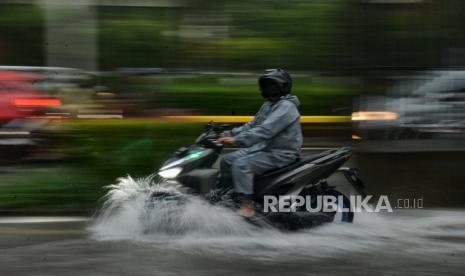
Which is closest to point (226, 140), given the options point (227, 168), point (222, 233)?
point (227, 168)

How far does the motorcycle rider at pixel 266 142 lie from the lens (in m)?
6.25

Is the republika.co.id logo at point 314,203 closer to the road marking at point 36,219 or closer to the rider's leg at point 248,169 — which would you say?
the rider's leg at point 248,169

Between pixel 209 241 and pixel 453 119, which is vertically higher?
pixel 453 119

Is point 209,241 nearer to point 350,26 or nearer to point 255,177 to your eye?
point 255,177

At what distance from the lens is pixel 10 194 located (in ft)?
24.8

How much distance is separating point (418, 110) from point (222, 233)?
2.99 metres

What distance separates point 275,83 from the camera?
6.36 m

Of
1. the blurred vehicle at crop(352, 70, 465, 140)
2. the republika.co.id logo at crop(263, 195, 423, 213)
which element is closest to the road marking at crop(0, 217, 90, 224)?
the republika.co.id logo at crop(263, 195, 423, 213)

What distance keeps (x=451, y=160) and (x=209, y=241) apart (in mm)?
3198

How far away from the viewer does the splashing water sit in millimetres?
5992

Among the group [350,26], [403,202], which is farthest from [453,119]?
[350,26]

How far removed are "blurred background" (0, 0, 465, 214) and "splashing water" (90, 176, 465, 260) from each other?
1204 millimetres

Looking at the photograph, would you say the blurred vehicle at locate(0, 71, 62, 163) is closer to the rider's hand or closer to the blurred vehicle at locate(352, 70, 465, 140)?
the rider's hand

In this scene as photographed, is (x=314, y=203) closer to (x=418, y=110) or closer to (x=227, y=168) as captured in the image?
(x=227, y=168)
